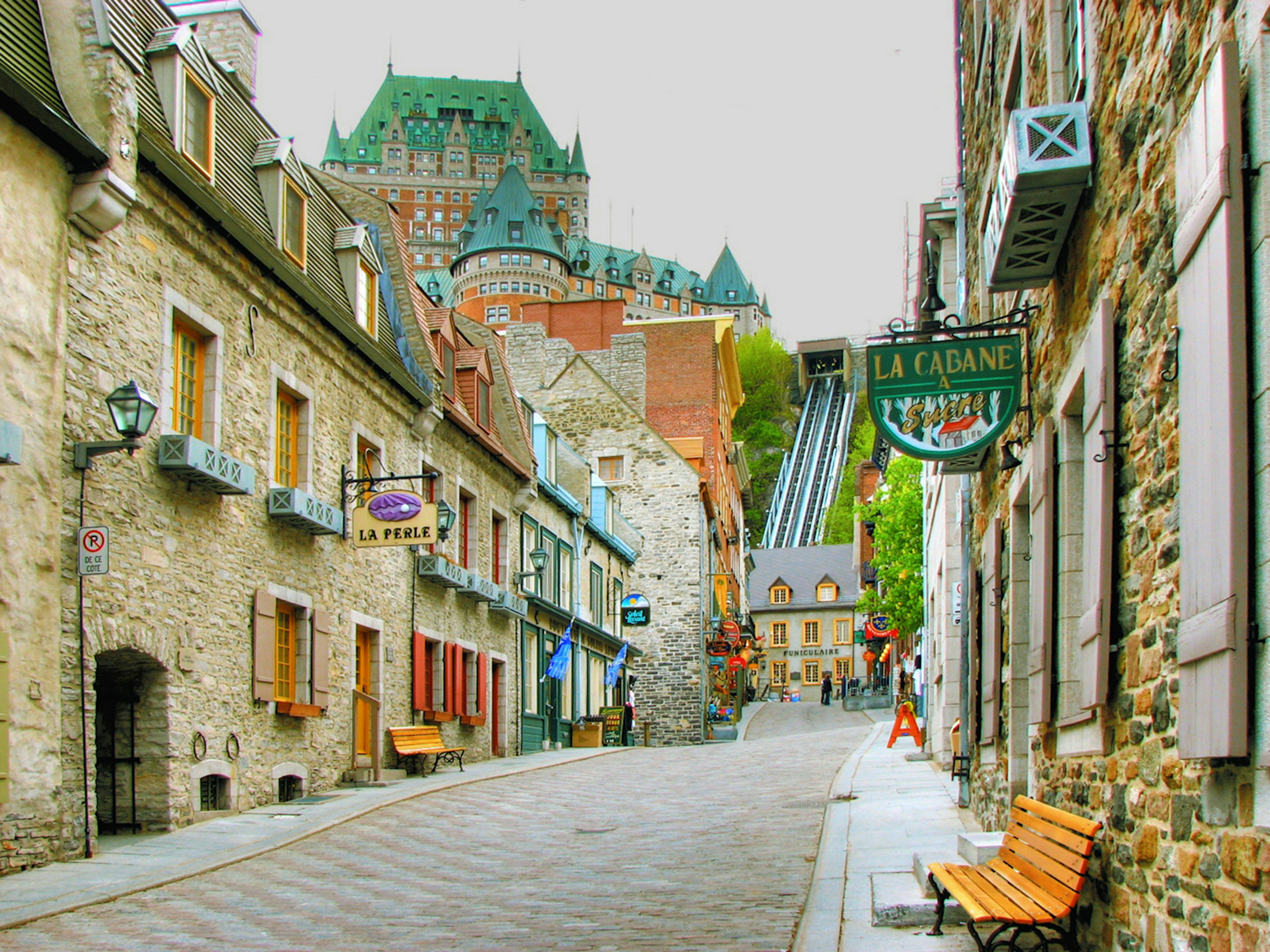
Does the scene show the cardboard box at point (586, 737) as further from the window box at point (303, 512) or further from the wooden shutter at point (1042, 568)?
the wooden shutter at point (1042, 568)

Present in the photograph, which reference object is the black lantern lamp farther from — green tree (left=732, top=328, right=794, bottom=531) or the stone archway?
green tree (left=732, top=328, right=794, bottom=531)

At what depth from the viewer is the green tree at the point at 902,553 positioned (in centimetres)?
3678

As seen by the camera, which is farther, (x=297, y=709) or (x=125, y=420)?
(x=297, y=709)

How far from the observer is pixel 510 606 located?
80.6ft

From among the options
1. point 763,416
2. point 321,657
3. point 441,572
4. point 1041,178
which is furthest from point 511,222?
point 1041,178

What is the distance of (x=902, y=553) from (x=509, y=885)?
2815cm

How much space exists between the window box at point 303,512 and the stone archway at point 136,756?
9.23 ft

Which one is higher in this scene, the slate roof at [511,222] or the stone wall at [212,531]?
the slate roof at [511,222]

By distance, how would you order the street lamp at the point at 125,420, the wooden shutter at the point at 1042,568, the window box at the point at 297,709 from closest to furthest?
1. the wooden shutter at the point at 1042,568
2. the street lamp at the point at 125,420
3. the window box at the point at 297,709

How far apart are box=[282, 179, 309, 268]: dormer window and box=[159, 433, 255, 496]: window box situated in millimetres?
3547

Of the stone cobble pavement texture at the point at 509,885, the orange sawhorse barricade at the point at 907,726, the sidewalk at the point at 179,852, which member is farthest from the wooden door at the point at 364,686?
the orange sawhorse barricade at the point at 907,726

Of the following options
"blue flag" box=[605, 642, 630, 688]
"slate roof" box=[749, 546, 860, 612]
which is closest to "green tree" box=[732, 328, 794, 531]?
"slate roof" box=[749, 546, 860, 612]

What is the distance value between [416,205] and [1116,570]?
6084 inches

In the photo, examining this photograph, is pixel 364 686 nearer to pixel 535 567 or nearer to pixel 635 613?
pixel 535 567
